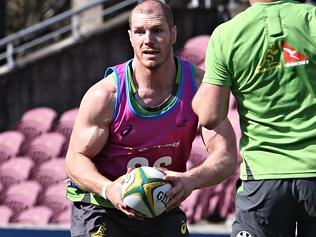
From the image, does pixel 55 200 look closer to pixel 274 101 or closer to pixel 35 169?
pixel 35 169

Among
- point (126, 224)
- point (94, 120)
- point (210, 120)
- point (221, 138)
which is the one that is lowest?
point (126, 224)

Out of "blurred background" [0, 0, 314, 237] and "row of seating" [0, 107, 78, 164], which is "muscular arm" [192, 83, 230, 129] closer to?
"blurred background" [0, 0, 314, 237]

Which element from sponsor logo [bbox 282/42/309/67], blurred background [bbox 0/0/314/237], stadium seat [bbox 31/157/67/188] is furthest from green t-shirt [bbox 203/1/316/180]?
stadium seat [bbox 31/157/67/188]

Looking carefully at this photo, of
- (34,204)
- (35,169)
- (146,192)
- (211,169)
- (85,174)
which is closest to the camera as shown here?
(146,192)

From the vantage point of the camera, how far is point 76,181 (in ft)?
17.0

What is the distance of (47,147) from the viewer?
11.5 meters

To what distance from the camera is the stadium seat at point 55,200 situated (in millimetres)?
10727

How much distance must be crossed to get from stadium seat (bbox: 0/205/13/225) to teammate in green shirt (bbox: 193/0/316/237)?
22.7 feet

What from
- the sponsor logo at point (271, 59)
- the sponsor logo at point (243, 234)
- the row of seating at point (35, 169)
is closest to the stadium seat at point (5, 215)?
the row of seating at point (35, 169)

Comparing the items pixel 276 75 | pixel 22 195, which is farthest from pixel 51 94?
pixel 276 75

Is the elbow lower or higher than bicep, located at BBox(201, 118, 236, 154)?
higher

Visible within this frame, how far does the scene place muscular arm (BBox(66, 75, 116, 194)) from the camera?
509 cm

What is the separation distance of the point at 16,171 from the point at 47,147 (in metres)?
0.45

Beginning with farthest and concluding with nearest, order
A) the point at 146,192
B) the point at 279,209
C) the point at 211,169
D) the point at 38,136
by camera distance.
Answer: the point at 38,136 < the point at 211,169 < the point at 146,192 < the point at 279,209
